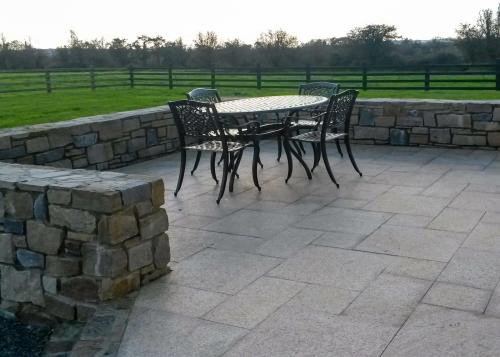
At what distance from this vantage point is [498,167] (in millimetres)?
5848

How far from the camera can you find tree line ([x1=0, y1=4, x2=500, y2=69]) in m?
15.9

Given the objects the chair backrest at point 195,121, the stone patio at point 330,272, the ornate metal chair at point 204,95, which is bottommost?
the stone patio at point 330,272

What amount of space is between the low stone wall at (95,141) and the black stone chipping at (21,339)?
2.05 m

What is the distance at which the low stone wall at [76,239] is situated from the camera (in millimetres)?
3010

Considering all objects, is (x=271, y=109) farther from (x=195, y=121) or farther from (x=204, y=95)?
(x=204, y=95)

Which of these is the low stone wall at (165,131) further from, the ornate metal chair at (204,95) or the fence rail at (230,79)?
the fence rail at (230,79)

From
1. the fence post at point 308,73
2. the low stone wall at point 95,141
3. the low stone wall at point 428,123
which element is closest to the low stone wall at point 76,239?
the low stone wall at point 95,141

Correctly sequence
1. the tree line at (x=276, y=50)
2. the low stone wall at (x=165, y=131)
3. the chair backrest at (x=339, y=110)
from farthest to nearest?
the tree line at (x=276, y=50)
the low stone wall at (x=165, y=131)
the chair backrest at (x=339, y=110)

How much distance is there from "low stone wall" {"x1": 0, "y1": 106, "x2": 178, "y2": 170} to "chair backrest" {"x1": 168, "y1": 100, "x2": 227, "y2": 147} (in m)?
1.16

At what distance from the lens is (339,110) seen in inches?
214

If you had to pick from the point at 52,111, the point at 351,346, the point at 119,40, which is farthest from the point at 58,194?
the point at 119,40

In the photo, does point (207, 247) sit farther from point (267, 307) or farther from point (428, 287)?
point (428, 287)

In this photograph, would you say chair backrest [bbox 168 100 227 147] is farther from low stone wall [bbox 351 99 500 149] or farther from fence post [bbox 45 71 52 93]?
fence post [bbox 45 71 52 93]

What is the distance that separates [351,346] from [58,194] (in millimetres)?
1551
